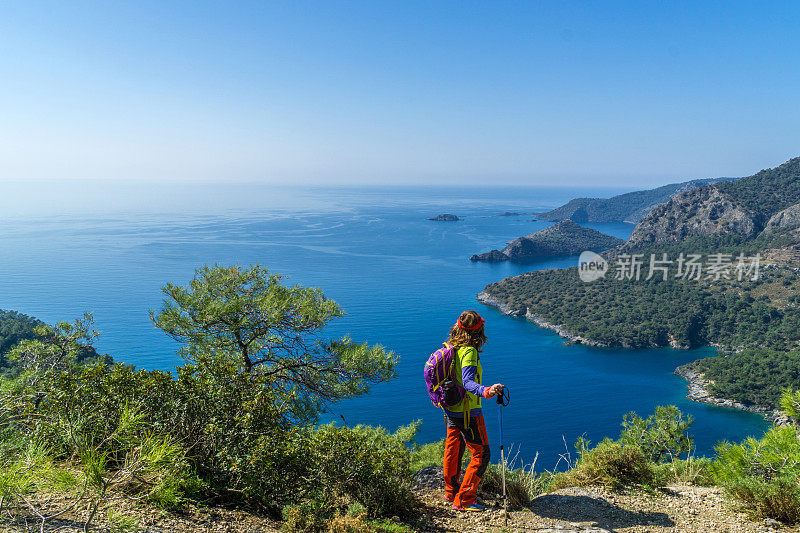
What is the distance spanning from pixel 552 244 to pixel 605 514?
119 metres

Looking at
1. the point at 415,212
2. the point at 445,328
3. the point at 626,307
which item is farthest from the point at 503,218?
the point at 445,328

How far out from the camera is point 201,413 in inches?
152

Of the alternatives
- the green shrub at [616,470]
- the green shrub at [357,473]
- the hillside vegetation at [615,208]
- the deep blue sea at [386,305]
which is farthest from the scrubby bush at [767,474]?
the hillside vegetation at [615,208]

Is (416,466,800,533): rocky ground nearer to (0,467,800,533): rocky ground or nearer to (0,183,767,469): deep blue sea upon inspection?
(0,467,800,533): rocky ground

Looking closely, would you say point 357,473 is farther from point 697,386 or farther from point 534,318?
point 534,318

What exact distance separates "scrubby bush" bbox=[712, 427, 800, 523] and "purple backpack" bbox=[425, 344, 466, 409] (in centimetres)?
298

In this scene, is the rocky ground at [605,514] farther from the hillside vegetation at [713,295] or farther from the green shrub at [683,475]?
the hillside vegetation at [713,295]

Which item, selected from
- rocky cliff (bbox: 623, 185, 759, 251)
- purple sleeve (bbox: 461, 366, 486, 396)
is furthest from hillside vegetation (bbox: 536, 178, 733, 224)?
purple sleeve (bbox: 461, 366, 486, 396)

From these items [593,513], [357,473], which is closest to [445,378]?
[357,473]

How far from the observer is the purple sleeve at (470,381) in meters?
3.72

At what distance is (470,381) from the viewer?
378 centimetres

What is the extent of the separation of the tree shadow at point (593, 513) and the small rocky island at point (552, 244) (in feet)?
310

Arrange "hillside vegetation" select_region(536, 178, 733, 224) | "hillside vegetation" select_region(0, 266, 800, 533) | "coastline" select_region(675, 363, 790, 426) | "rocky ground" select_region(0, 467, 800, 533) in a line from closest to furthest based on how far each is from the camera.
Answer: "hillside vegetation" select_region(0, 266, 800, 533) → "rocky ground" select_region(0, 467, 800, 533) → "coastline" select_region(675, 363, 790, 426) → "hillside vegetation" select_region(536, 178, 733, 224)

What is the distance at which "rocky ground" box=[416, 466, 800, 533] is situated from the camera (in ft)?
12.6
